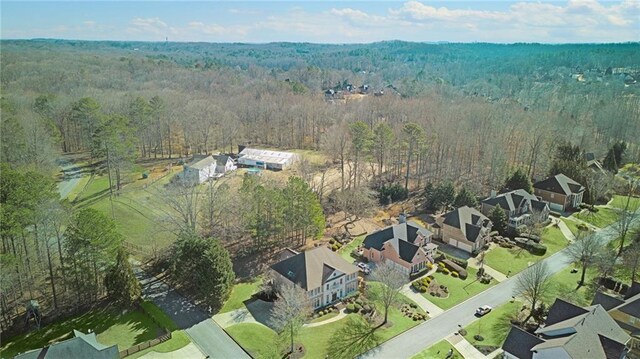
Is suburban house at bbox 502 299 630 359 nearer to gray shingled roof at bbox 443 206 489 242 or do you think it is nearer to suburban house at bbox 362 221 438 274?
suburban house at bbox 362 221 438 274

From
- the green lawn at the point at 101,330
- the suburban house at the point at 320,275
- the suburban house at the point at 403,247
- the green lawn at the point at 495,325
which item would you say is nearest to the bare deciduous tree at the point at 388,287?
the suburban house at the point at 320,275

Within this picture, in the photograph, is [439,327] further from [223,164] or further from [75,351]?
[223,164]

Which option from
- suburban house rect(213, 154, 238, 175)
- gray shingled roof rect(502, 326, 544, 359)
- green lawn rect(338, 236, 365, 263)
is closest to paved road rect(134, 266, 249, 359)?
green lawn rect(338, 236, 365, 263)

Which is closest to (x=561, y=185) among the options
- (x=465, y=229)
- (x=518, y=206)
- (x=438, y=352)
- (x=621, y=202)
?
(x=621, y=202)

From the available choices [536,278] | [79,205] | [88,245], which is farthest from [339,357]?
[79,205]

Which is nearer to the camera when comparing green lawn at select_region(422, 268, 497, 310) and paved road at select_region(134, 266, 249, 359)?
paved road at select_region(134, 266, 249, 359)

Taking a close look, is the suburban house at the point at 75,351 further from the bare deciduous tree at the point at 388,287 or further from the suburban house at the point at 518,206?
the suburban house at the point at 518,206
